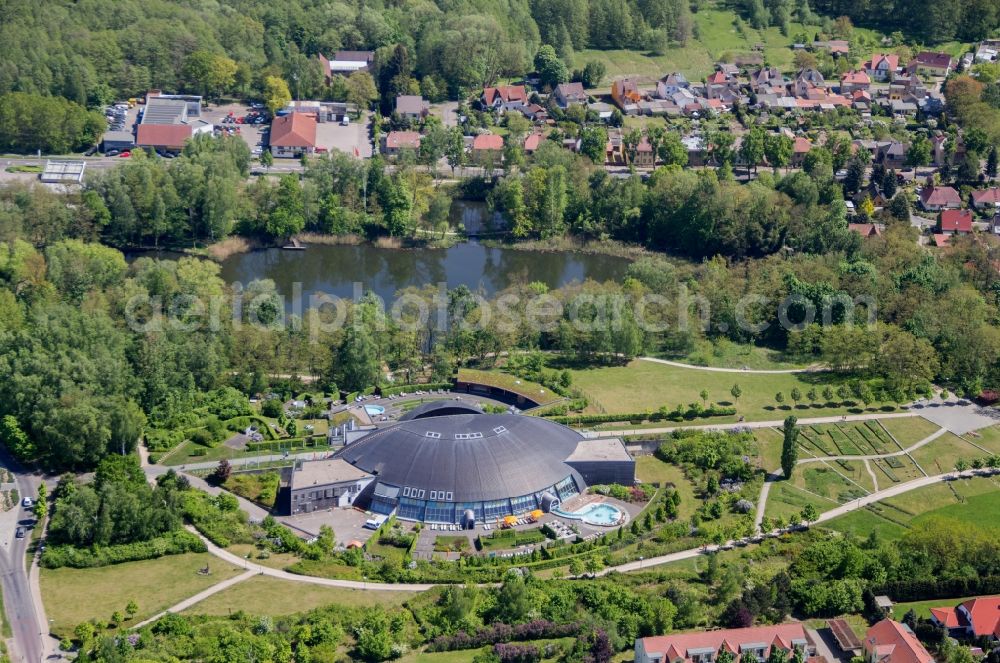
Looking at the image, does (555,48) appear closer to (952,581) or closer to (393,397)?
(393,397)

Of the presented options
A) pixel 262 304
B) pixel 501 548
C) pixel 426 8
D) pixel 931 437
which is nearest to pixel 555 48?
pixel 426 8

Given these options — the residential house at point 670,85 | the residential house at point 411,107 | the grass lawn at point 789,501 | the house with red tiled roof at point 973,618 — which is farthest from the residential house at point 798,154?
the house with red tiled roof at point 973,618

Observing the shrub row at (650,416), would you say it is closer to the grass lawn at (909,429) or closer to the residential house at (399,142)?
the grass lawn at (909,429)

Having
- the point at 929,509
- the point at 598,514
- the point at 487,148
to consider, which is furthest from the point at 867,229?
the point at 598,514

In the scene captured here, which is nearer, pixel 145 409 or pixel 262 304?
pixel 145 409

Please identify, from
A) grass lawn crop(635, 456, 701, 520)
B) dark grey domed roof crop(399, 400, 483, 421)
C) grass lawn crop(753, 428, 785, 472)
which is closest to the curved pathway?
grass lawn crop(753, 428, 785, 472)

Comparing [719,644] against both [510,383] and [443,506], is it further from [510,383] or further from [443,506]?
[510,383]
